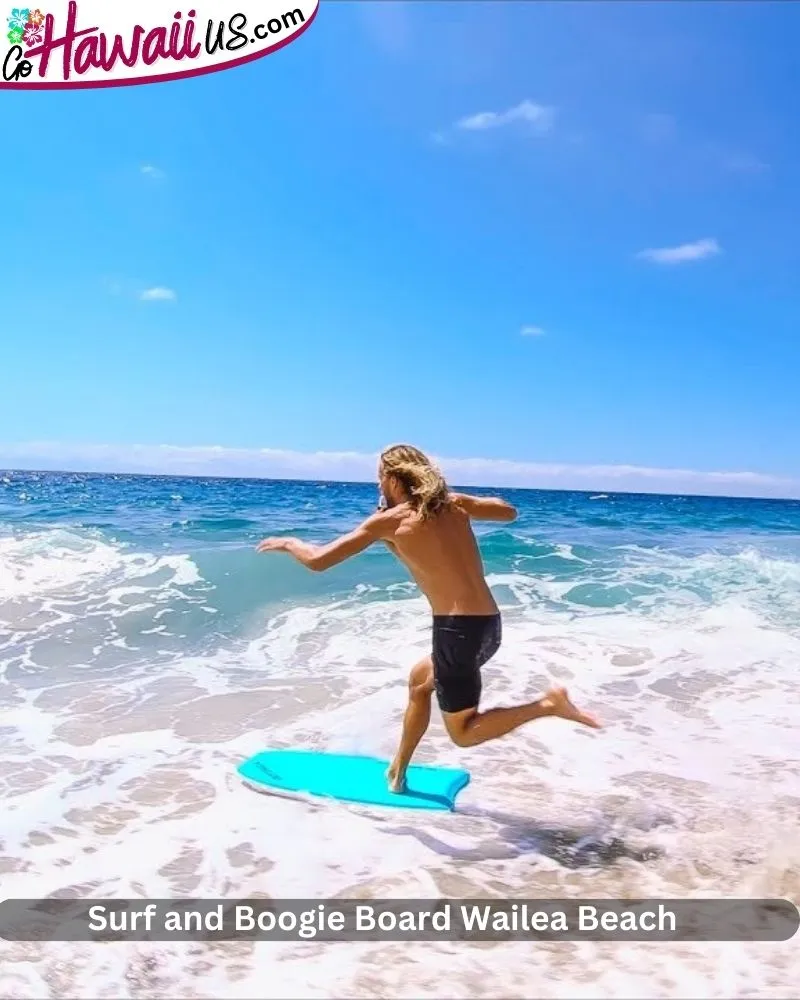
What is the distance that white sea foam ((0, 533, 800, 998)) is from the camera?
109 inches

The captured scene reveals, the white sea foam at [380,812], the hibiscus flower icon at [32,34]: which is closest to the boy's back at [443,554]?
the white sea foam at [380,812]

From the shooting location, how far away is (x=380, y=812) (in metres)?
4.16

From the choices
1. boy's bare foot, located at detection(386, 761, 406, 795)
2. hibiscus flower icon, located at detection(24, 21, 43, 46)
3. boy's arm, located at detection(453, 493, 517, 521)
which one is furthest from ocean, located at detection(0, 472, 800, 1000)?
hibiscus flower icon, located at detection(24, 21, 43, 46)

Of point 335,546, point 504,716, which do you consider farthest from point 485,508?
point 504,716

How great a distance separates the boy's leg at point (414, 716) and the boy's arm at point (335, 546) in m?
0.78

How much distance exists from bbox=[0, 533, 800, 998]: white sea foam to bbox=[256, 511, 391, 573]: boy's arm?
1403mm

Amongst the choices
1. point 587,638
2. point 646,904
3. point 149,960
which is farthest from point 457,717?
point 587,638

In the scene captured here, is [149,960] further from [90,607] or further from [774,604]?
[774,604]

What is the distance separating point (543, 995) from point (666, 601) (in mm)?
9273

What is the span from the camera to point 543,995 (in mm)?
2605

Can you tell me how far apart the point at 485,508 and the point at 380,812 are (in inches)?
68.6

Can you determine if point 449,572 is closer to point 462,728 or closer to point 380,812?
point 462,728

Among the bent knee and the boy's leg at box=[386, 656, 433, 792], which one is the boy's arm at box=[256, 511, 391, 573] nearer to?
the boy's leg at box=[386, 656, 433, 792]

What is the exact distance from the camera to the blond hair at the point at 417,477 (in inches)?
151
